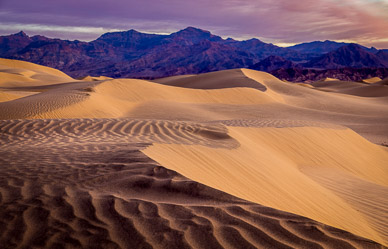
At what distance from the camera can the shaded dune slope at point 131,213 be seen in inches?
86.3

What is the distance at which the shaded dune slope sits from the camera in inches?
86.3

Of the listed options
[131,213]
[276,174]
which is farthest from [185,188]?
[276,174]

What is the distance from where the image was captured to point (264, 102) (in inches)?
1003

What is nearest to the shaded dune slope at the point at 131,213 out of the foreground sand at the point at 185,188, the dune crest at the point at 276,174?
the foreground sand at the point at 185,188

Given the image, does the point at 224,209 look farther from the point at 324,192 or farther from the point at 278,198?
the point at 324,192

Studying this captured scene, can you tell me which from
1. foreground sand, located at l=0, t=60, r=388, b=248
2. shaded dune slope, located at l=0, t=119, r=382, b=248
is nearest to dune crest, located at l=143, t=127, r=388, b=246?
foreground sand, located at l=0, t=60, r=388, b=248

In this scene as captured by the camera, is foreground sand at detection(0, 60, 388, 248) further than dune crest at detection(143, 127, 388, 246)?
No

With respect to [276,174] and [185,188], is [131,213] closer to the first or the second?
[185,188]

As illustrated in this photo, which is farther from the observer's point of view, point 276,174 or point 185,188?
point 276,174

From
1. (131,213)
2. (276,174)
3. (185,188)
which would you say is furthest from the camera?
(276,174)

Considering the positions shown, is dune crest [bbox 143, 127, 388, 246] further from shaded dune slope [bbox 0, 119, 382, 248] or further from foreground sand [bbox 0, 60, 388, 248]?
shaded dune slope [bbox 0, 119, 382, 248]

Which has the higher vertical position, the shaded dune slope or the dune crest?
the shaded dune slope

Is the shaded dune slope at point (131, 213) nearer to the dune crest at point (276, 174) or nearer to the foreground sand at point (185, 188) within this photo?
the foreground sand at point (185, 188)

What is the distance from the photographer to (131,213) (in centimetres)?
256
